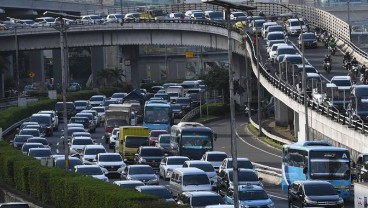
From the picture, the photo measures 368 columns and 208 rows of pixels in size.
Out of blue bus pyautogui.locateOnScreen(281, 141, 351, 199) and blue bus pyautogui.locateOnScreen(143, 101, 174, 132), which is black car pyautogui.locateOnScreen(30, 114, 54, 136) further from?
blue bus pyautogui.locateOnScreen(281, 141, 351, 199)

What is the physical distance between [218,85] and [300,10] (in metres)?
16.4

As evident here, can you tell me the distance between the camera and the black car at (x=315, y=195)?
46.0 meters

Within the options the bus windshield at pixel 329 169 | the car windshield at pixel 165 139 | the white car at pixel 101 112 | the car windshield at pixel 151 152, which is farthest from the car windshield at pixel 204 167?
the white car at pixel 101 112

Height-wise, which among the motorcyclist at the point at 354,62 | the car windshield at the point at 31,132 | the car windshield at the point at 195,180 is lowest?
the car windshield at the point at 31,132

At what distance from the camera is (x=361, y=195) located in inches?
1702

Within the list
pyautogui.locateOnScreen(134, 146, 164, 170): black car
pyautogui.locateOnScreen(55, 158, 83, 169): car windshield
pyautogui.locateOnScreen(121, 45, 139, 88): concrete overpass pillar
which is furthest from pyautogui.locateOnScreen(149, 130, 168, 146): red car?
pyautogui.locateOnScreen(121, 45, 139, 88): concrete overpass pillar

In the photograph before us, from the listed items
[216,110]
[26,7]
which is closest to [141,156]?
[216,110]

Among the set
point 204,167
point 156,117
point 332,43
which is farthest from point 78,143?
point 332,43

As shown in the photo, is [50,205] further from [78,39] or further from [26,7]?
[26,7]

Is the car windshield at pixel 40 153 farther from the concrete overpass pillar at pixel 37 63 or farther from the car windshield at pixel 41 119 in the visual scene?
the concrete overpass pillar at pixel 37 63

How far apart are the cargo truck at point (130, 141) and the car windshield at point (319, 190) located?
26273 millimetres

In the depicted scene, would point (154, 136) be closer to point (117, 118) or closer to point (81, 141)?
point (81, 141)

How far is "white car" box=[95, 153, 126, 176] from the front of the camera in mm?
63812

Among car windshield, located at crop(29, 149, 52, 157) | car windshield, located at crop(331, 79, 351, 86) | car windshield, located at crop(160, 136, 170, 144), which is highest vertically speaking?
car windshield, located at crop(331, 79, 351, 86)
